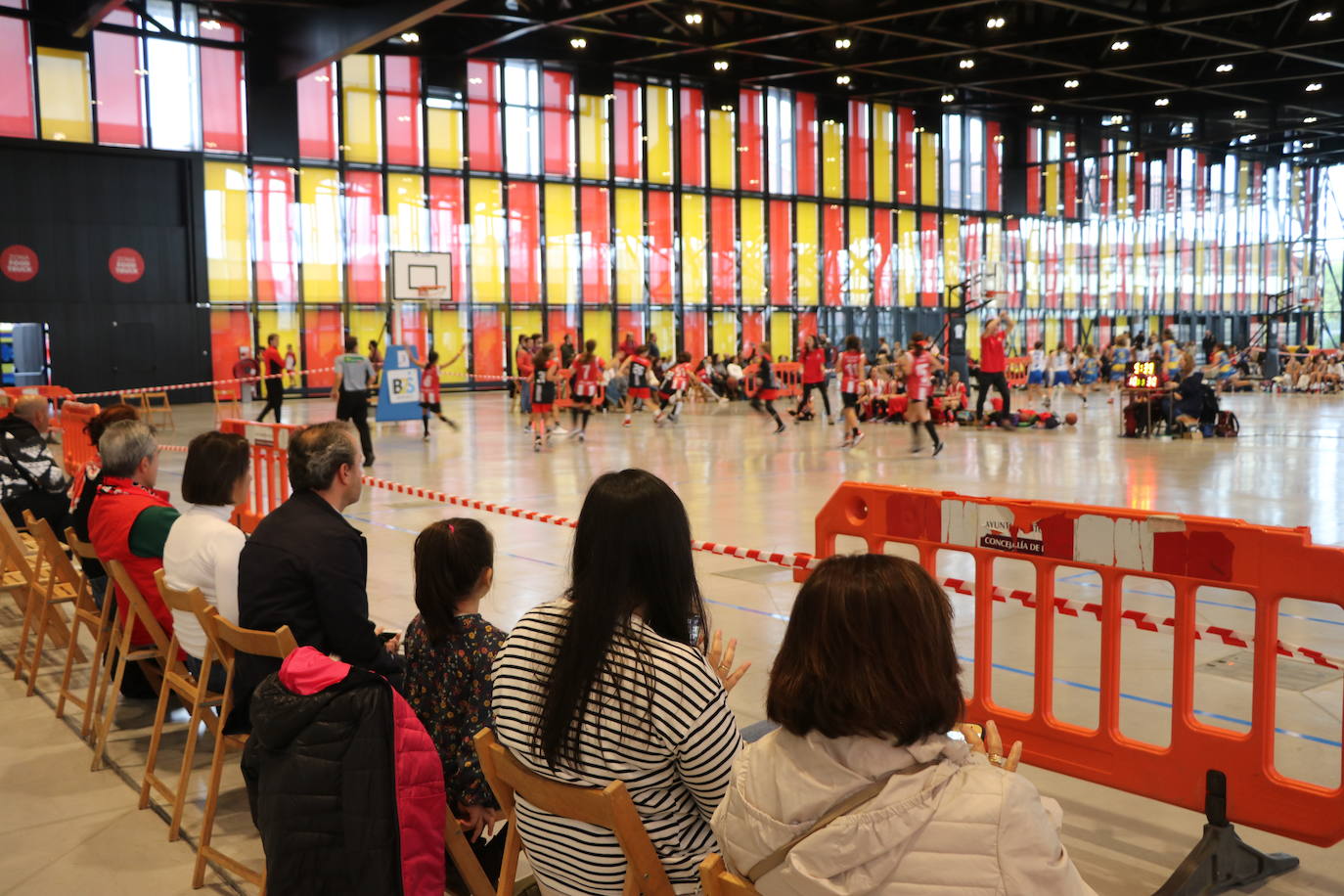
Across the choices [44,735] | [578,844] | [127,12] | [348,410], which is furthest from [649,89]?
[578,844]

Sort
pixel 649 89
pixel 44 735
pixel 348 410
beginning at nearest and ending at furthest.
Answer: pixel 44 735 → pixel 348 410 → pixel 649 89

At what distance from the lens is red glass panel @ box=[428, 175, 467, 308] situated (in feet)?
102

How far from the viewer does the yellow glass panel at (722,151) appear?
1401 inches

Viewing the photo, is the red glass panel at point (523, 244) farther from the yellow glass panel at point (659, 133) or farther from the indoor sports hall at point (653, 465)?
the yellow glass panel at point (659, 133)

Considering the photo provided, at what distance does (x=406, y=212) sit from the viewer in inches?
1209

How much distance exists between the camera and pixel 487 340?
106 feet

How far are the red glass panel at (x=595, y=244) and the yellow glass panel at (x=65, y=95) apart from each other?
512 inches

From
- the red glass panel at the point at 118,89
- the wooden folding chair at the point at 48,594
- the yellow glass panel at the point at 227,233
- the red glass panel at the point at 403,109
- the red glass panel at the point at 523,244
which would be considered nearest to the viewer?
the wooden folding chair at the point at 48,594

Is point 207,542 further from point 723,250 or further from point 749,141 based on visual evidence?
point 749,141

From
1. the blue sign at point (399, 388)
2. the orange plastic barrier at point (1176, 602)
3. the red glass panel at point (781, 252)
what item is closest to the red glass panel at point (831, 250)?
the red glass panel at point (781, 252)

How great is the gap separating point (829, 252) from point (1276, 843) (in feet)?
117

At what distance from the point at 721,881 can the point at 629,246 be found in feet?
109

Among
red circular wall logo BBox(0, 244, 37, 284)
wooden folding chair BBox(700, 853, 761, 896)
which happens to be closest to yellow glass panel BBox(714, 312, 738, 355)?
red circular wall logo BBox(0, 244, 37, 284)

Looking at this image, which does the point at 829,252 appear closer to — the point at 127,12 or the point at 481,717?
the point at 127,12
